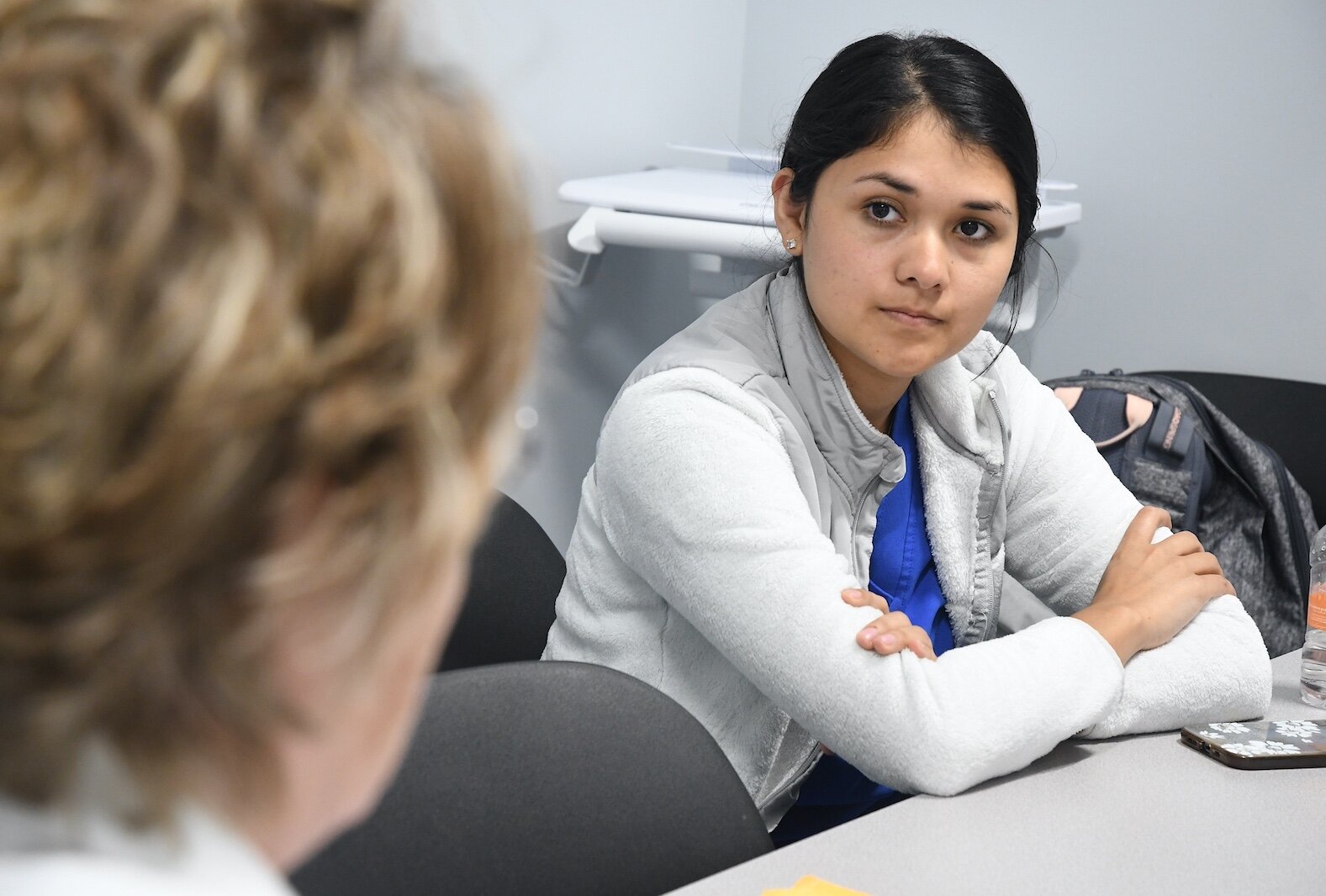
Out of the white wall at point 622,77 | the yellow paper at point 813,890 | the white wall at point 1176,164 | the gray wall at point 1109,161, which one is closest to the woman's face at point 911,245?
the white wall at point 622,77

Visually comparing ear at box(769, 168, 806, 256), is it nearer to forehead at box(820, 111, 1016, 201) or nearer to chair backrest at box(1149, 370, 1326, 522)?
forehead at box(820, 111, 1016, 201)

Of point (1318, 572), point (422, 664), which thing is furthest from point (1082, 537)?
point (422, 664)

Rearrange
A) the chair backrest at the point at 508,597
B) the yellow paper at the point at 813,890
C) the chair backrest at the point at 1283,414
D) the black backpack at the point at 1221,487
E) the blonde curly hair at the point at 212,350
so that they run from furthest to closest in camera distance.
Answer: the chair backrest at the point at 1283,414
the black backpack at the point at 1221,487
the chair backrest at the point at 508,597
the yellow paper at the point at 813,890
the blonde curly hair at the point at 212,350

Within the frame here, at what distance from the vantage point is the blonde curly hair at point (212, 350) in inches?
11.1

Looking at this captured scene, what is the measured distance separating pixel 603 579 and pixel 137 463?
1.07 metres

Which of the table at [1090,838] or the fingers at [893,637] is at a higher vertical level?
the fingers at [893,637]

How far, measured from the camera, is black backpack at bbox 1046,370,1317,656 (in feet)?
6.61

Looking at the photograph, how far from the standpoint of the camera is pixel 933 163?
130 cm

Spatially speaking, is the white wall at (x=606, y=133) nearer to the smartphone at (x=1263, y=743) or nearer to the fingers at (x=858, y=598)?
the fingers at (x=858, y=598)

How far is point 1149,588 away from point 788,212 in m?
0.57

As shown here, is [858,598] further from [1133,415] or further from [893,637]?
[1133,415]

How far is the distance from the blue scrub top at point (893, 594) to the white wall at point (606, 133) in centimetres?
69

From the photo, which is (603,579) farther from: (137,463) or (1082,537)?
(137,463)

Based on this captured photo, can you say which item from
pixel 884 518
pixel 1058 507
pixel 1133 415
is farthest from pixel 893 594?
pixel 1133 415
